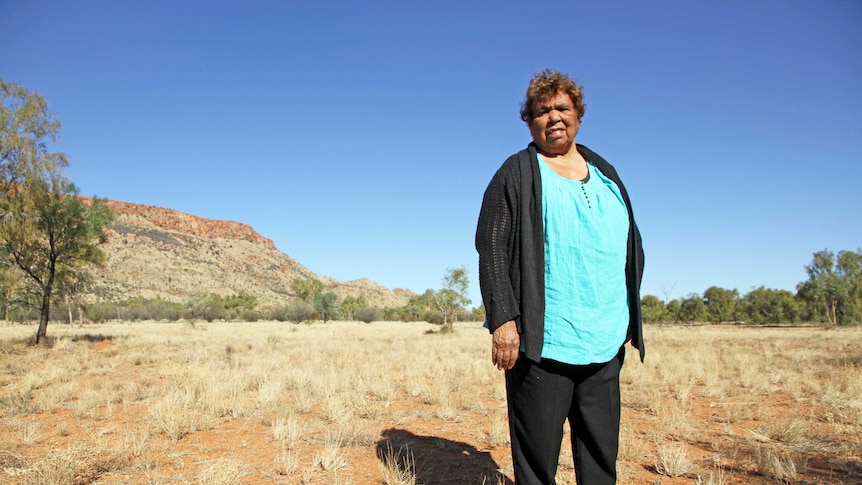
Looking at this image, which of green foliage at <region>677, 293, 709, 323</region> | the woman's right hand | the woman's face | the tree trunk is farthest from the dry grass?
green foliage at <region>677, 293, 709, 323</region>

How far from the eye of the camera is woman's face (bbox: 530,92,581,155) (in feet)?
7.54

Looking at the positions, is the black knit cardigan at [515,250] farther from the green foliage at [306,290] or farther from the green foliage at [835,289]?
the green foliage at [306,290]

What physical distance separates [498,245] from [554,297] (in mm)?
342

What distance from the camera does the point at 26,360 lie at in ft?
37.1

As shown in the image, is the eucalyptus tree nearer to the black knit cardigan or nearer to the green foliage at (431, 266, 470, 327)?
the green foliage at (431, 266, 470, 327)

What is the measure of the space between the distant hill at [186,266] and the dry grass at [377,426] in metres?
47.0

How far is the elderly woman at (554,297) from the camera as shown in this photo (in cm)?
204

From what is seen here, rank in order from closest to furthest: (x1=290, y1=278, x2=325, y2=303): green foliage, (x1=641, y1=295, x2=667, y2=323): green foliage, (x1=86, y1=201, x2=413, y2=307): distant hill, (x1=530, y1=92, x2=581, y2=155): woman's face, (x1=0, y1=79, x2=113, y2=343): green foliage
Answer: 1. (x1=530, y1=92, x2=581, y2=155): woman's face
2. (x1=0, y1=79, x2=113, y2=343): green foliage
3. (x1=641, y1=295, x2=667, y2=323): green foliage
4. (x1=290, y1=278, x2=325, y2=303): green foliage
5. (x1=86, y1=201, x2=413, y2=307): distant hill

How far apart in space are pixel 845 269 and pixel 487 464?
188 feet

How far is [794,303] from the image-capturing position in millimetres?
51219

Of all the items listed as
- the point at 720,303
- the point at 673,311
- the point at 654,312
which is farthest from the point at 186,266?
the point at 720,303

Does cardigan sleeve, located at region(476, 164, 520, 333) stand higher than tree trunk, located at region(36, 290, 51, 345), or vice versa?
cardigan sleeve, located at region(476, 164, 520, 333)

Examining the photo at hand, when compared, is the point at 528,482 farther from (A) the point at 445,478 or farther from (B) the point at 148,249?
(B) the point at 148,249

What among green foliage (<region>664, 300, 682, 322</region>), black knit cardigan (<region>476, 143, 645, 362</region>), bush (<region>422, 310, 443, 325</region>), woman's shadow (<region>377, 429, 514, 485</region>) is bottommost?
bush (<region>422, 310, 443, 325</region>)
